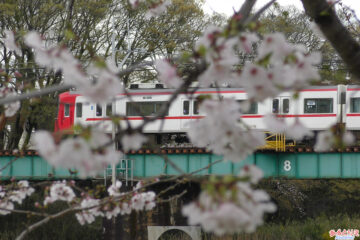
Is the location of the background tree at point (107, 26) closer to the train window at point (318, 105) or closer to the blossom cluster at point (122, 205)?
the train window at point (318, 105)

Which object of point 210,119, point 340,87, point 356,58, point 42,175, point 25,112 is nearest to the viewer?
point 210,119

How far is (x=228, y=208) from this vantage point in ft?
4.50

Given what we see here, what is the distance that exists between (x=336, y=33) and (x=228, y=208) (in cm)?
132

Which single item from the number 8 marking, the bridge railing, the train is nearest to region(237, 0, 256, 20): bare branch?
the train

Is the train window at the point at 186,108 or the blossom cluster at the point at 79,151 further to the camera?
the train window at the point at 186,108

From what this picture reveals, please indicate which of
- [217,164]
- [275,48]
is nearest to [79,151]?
[275,48]

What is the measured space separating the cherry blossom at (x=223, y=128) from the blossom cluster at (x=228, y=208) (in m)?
0.23

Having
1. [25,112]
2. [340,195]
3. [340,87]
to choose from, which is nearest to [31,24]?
[340,87]

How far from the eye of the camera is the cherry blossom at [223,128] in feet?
5.37

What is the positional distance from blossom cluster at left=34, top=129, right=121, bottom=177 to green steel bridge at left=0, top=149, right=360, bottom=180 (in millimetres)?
18848

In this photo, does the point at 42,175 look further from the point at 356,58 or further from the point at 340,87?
the point at 356,58

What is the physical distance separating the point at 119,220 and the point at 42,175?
Result: 451 centimetres

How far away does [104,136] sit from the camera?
1541 millimetres

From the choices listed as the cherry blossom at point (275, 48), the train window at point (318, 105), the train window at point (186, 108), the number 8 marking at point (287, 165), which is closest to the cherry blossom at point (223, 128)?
the cherry blossom at point (275, 48)
